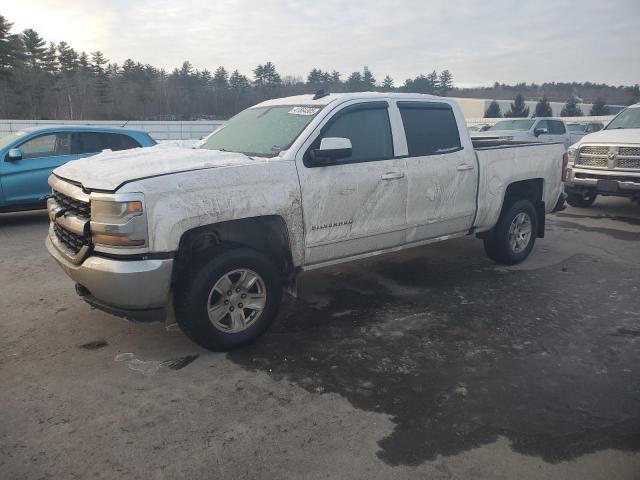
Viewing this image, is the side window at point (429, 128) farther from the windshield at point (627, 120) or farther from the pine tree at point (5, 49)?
the pine tree at point (5, 49)

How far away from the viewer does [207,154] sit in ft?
13.6

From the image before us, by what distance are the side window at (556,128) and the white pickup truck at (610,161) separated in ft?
20.8

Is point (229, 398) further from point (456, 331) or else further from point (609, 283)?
point (609, 283)

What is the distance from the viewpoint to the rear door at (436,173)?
188 inches

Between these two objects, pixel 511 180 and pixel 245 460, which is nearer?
pixel 245 460

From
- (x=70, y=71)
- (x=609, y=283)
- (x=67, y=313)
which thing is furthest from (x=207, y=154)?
(x=70, y=71)

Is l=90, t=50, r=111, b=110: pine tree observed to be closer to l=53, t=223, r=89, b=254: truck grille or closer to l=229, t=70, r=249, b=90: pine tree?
l=229, t=70, r=249, b=90: pine tree

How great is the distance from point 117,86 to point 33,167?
182ft

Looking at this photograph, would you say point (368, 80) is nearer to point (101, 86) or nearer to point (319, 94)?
point (101, 86)

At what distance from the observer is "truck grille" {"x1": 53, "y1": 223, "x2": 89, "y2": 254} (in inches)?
140

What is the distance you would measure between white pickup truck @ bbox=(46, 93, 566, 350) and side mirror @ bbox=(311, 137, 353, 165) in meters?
0.01

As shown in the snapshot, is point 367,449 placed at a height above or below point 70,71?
below

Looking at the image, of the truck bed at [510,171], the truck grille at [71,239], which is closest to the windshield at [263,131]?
the truck grille at [71,239]

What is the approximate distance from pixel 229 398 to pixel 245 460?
0.63 meters
